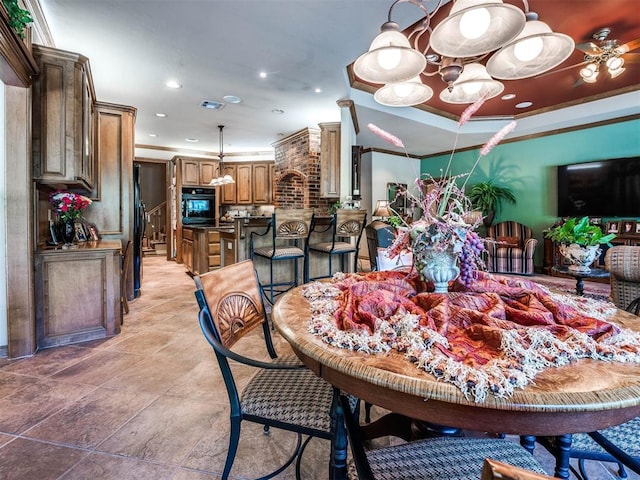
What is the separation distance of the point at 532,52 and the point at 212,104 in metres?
4.21

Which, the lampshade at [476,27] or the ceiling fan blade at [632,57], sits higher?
the ceiling fan blade at [632,57]

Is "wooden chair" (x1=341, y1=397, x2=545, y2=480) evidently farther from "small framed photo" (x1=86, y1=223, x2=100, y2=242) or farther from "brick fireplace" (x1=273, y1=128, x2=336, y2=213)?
"brick fireplace" (x1=273, y1=128, x2=336, y2=213)

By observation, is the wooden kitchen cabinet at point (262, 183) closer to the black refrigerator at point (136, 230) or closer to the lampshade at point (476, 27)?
the black refrigerator at point (136, 230)

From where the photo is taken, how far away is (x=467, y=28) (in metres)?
1.56

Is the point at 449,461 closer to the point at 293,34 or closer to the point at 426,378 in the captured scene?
the point at 426,378

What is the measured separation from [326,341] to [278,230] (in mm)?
2394

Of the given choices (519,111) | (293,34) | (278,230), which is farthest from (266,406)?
(519,111)

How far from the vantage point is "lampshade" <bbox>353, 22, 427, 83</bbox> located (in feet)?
5.69

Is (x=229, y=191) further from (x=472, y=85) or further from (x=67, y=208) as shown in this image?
(x=472, y=85)

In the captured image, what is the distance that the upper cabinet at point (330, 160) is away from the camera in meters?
4.95

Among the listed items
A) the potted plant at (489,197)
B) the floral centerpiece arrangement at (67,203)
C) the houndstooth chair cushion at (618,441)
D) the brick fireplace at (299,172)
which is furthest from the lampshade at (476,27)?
the potted plant at (489,197)

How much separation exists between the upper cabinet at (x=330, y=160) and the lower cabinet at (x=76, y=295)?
3009mm

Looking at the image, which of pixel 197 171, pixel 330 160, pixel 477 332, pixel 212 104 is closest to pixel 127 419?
pixel 477 332

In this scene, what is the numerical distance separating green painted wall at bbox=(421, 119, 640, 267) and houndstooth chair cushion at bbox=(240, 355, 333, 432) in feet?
19.4
